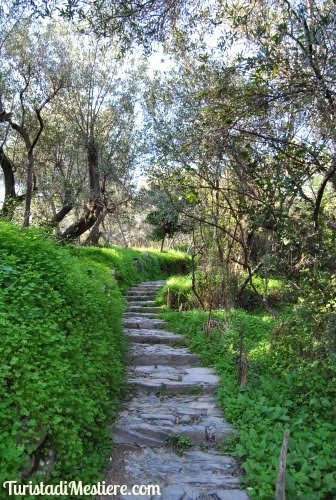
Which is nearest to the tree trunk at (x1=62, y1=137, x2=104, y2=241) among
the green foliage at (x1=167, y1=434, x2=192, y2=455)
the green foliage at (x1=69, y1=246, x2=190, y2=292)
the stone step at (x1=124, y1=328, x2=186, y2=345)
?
the green foliage at (x1=69, y1=246, x2=190, y2=292)

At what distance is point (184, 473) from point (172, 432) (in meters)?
0.58

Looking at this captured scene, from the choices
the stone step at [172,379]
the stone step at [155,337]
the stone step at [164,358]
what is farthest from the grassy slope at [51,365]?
the stone step at [155,337]

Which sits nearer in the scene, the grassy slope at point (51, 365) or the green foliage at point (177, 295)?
the grassy slope at point (51, 365)

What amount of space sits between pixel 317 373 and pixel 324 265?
3.90 ft

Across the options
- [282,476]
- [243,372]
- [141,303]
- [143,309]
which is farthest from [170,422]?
[141,303]

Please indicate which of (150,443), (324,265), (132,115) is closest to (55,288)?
(150,443)

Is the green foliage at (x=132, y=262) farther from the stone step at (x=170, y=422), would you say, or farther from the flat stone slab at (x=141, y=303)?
the stone step at (x=170, y=422)

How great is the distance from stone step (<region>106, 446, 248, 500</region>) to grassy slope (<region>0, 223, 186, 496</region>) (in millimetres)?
318

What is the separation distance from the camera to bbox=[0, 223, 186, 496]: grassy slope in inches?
102

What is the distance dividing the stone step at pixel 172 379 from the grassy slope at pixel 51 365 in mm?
480

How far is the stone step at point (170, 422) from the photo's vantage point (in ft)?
13.0

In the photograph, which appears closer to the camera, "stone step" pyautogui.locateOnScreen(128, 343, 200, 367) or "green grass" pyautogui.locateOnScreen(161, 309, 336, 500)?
"green grass" pyautogui.locateOnScreen(161, 309, 336, 500)

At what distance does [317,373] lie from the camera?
4359 millimetres

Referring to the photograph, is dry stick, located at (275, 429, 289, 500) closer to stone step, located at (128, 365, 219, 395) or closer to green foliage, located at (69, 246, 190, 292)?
stone step, located at (128, 365, 219, 395)
